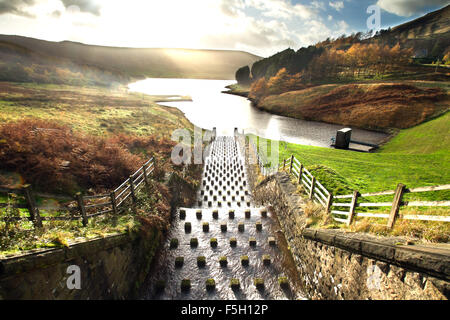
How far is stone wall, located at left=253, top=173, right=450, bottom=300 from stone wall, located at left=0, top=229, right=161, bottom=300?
18.3ft

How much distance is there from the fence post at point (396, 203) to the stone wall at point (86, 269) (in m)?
7.17

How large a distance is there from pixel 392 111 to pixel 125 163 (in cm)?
4057

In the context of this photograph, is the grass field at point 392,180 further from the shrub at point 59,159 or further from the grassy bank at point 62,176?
the shrub at point 59,159

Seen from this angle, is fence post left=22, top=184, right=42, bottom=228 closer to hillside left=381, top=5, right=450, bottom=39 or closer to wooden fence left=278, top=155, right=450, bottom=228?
wooden fence left=278, top=155, right=450, bottom=228

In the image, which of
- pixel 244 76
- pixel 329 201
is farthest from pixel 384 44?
pixel 329 201

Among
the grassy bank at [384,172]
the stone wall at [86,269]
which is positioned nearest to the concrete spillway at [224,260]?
the stone wall at [86,269]

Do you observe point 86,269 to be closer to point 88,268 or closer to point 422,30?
point 88,268

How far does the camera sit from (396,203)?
4.58 m

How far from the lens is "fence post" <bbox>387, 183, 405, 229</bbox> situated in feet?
14.6

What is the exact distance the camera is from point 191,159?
1864 centimetres
